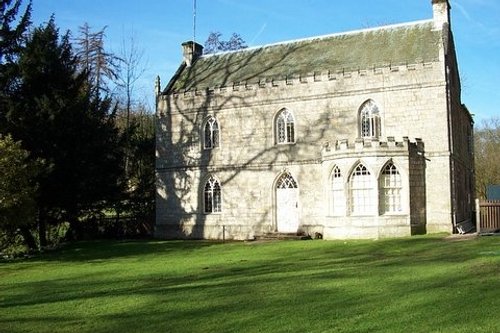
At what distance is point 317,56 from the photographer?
29250 mm

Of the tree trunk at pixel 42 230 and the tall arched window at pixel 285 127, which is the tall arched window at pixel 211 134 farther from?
the tree trunk at pixel 42 230

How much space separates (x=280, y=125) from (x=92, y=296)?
17.6 m

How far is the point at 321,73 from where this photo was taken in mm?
26859

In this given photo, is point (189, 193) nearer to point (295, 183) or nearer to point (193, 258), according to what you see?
point (295, 183)

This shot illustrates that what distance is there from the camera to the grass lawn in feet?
28.2

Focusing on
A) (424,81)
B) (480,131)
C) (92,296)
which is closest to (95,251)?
(92,296)

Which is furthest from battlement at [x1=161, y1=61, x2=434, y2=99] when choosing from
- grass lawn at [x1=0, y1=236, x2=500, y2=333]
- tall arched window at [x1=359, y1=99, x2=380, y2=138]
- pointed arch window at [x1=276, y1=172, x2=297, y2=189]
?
grass lawn at [x1=0, y1=236, x2=500, y2=333]

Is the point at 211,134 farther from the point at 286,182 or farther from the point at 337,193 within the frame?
the point at 337,193

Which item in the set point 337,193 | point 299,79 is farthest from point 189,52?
point 337,193

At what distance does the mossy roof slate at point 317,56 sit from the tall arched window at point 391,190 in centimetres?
533

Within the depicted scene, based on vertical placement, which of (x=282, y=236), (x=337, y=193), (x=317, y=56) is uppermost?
(x=317, y=56)

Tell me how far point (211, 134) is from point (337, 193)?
855 cm

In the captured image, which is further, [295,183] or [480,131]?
[480,131]

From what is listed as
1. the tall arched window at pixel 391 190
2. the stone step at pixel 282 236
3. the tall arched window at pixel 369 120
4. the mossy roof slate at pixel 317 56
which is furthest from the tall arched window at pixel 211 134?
the tall arched window at pixel 391 190
